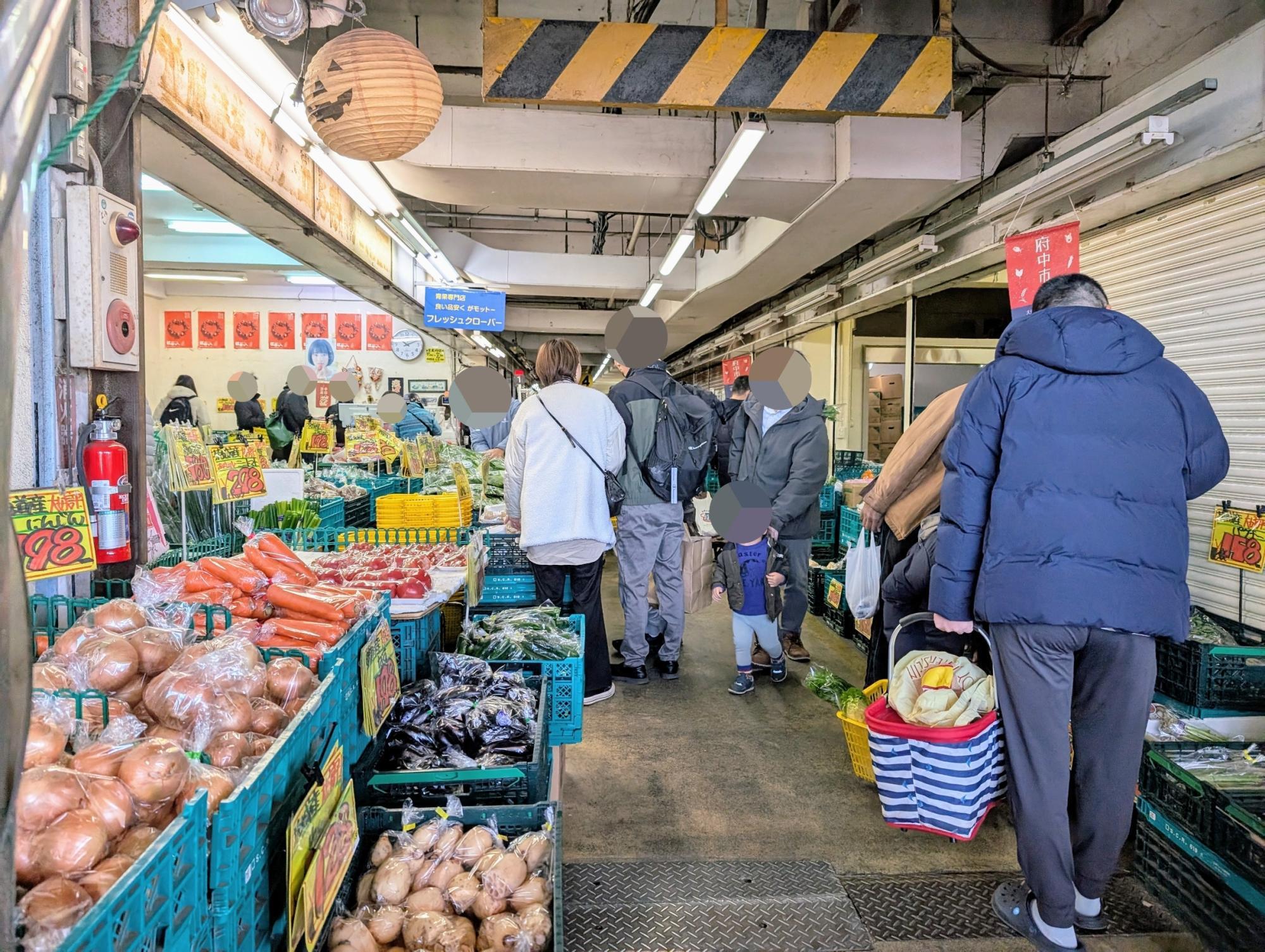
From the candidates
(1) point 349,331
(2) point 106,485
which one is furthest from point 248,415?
(2) point 106,485

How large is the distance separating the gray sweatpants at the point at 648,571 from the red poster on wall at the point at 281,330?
12.1 metres

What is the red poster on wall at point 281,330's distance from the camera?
14586 mm

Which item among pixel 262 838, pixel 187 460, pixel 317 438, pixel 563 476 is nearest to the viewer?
pixel 262 838

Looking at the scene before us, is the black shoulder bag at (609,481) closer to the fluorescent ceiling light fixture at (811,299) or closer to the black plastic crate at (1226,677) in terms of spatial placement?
the black plastic crate at (1226,677)

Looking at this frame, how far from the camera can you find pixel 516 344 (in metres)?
23.1

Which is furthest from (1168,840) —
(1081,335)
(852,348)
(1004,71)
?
(852,348)

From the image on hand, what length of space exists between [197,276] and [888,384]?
11.3 m

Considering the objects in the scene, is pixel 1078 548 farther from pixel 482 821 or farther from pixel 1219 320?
pixel 1219 320

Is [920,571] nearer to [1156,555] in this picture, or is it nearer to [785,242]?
[1156,555]

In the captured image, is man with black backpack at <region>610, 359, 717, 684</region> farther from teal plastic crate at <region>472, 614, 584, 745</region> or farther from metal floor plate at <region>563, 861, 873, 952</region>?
metal floor plate at <region>563, 861, 873, 952</region>

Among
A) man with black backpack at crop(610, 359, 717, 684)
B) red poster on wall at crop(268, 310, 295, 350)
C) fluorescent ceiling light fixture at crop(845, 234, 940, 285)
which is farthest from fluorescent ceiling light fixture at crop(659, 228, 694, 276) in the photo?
red poster on wall at crop(268, 310, 295, 350)

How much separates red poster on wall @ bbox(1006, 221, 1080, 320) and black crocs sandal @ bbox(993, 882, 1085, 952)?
9.47 ft

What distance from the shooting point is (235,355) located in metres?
14.6

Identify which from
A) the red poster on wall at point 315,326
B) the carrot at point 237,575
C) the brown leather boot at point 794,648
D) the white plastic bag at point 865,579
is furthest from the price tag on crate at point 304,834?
the red poster on wall at point 315,326
